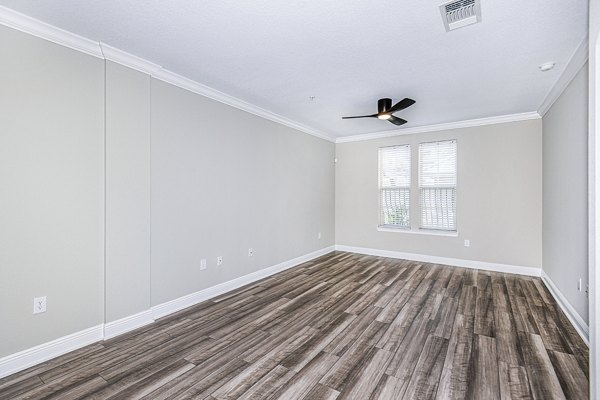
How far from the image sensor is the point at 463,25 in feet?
7.28

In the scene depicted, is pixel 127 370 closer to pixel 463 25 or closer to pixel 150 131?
pixel 150 131

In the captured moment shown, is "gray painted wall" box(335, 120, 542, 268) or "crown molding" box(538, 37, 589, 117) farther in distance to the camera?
"gray painted wall" box(335, 120, 542, 268)

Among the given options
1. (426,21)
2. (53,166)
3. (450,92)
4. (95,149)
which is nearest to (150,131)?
(95,149)

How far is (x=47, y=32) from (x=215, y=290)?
3.04 metres

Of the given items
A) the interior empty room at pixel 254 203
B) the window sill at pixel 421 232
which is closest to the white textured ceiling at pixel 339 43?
the interior empty room at pixel 254 203

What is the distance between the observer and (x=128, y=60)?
2.73m

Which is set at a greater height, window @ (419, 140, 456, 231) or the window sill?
window @ (419, 140, 456, 231)

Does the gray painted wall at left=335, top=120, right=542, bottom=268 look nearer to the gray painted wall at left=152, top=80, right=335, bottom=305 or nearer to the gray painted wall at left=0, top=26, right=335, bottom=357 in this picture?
the gray painted wall at left=152, top=80, right=335, bottom=305

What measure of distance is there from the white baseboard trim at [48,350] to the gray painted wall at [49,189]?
0.05 m

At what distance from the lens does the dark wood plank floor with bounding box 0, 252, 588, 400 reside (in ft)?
6.31

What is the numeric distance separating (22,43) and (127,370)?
2619 mm

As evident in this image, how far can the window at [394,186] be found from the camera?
5793 millimetres

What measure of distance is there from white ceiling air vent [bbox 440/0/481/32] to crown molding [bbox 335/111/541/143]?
129 inches

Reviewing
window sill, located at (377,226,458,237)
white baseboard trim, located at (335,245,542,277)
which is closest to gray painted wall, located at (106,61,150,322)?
white baseboard trim, located at (335,245,542,277)
